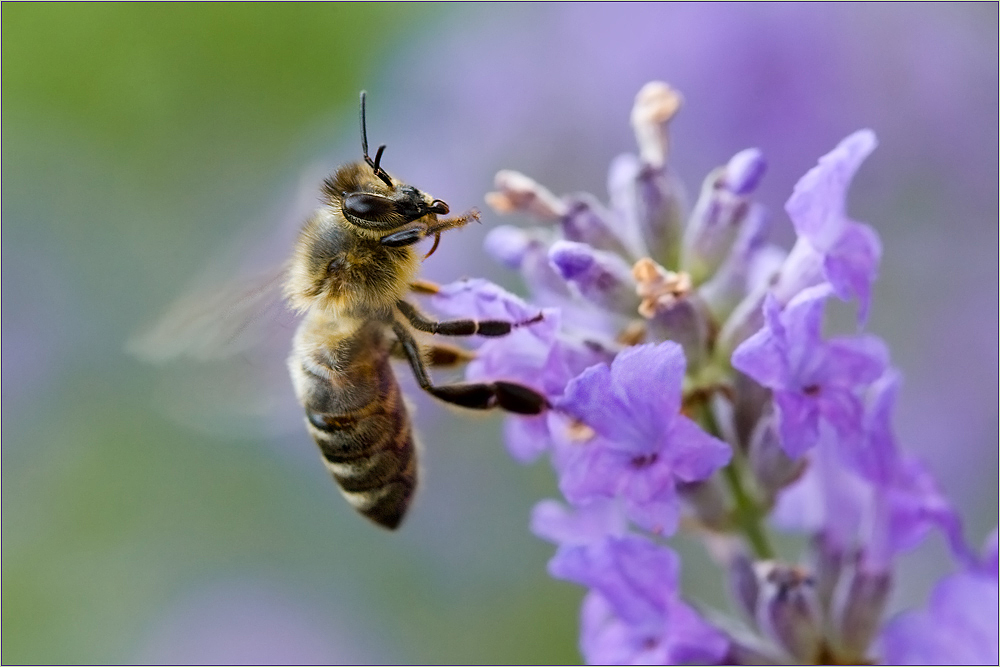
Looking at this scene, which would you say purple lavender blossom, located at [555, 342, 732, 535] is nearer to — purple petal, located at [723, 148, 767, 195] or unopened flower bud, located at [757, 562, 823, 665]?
unopened flower bud, located at [757, 562, 823, 665]

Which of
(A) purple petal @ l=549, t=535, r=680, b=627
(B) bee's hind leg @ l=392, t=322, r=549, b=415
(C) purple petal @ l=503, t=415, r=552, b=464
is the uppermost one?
(B) bee's hind leg @ l=392, t=322, r=549, b=415

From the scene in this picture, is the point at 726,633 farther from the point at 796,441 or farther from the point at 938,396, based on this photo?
the point at 938,396

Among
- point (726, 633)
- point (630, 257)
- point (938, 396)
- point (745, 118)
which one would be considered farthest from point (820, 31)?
point (726, 633)

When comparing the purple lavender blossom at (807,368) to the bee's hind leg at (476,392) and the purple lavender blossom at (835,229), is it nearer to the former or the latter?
the purple lavender blossom at (835,229)

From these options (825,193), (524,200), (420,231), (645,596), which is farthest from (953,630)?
(420,231)

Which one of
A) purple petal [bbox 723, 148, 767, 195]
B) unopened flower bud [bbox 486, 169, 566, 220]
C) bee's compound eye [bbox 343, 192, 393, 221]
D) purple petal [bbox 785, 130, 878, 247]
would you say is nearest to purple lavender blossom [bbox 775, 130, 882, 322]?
purple petal [bbox 785, 130, 878, 247]
